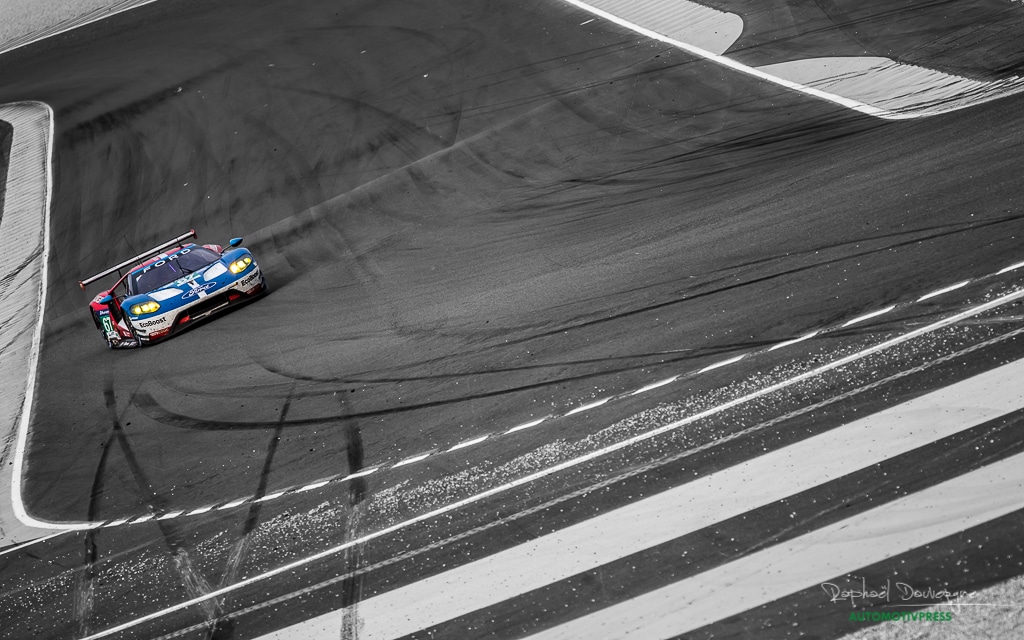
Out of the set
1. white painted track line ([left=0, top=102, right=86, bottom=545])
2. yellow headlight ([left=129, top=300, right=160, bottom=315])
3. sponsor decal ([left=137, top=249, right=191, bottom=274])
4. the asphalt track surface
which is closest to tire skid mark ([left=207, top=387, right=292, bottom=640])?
the asphalt track surface

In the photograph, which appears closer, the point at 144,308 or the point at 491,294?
the point at 491,294

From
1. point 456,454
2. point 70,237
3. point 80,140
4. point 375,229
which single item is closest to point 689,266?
point 456,454

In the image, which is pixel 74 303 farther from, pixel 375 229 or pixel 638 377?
pixel 638 377

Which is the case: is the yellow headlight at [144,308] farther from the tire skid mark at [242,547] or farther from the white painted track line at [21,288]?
the tire skid mark at [242,547]

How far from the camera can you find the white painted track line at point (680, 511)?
6785 mm

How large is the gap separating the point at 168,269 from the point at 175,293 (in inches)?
23.4

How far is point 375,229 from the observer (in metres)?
14.0

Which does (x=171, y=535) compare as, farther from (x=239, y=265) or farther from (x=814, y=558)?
(x=814, y=558)

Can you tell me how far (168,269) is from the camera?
13172mm

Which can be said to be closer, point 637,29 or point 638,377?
point 638,377

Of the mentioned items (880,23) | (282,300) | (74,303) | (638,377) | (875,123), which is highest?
(880,23)

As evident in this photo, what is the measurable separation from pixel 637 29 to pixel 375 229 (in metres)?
6.93

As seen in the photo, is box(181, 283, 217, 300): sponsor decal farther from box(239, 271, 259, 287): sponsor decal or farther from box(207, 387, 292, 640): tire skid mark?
box(207, 387, 292, 640): tire skid mark

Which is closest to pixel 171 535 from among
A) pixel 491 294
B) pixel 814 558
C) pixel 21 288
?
pixel 491 294
